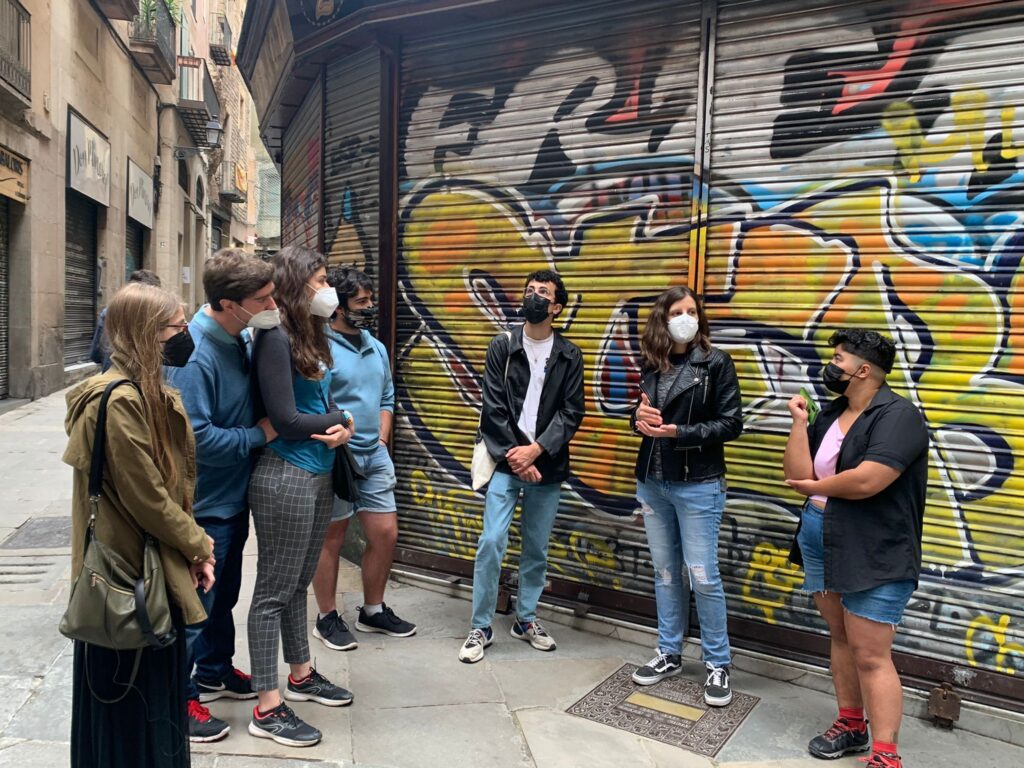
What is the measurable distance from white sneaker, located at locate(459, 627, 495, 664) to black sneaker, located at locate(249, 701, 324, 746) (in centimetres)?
99

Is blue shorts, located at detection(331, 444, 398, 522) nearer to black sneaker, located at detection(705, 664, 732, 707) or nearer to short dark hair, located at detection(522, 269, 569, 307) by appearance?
short dark hair, located at detection(522, 269, 569, 307)

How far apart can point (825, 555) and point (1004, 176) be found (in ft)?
6.32

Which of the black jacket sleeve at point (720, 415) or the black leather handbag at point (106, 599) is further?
the black jacket sleeve at point (720, 415)

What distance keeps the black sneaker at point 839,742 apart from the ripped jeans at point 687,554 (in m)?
0.57

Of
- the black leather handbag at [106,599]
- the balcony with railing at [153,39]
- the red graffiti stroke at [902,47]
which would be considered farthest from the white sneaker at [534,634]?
the balcony with railing at [153,39]

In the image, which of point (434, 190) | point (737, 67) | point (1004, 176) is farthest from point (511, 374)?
point (1004, 176)

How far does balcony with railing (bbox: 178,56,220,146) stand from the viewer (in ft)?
75.3

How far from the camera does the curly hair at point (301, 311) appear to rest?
3.31 meters

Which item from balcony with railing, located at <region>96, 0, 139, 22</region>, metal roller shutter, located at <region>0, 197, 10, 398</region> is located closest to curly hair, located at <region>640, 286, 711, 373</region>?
metal roller shutter, located at <region>0, 197, 10, 398</region>

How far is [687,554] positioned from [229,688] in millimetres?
2210

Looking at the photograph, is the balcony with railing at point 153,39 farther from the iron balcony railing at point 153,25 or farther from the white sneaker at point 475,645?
the white sneaker at point 475,645

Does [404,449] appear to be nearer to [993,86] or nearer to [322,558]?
[322,558]

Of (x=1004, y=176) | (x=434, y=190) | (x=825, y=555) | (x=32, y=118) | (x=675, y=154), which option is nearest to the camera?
(x=825, y=555)

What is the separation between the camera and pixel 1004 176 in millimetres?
3549
